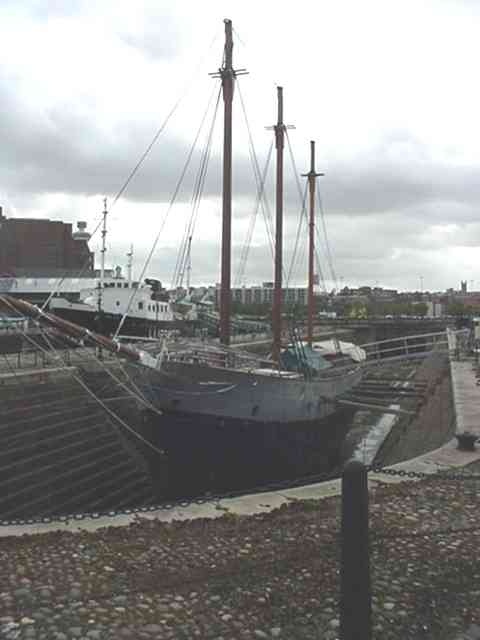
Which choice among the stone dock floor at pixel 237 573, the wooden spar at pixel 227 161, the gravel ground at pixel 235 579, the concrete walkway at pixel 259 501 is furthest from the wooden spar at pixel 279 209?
the gravel ground at pixel 235 579

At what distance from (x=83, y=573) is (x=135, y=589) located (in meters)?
0.52

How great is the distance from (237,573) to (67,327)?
686 cm

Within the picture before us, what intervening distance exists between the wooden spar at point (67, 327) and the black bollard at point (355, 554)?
7763 millimetres

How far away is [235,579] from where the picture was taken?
4457 millimetres

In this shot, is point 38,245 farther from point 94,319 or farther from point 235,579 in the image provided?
point 235,579

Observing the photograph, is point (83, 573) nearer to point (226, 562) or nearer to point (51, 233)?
point (226, 562)

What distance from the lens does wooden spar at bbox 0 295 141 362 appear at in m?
9.59

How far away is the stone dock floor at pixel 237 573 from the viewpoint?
12.6 ft

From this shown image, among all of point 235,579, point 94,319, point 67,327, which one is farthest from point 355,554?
point 94,319

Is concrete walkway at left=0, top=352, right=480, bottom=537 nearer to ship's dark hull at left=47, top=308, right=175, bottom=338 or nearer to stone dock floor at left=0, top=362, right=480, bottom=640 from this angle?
stone dock floor at left=0, top=362, right=480, bottom=640

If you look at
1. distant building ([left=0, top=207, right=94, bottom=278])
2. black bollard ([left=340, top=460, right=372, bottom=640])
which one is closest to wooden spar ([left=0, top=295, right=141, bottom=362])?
black bollard ([left=340, top=460, right=372, bottom=640])

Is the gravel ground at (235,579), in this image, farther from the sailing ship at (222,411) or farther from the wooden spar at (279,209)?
the wooden spar at (279,209)

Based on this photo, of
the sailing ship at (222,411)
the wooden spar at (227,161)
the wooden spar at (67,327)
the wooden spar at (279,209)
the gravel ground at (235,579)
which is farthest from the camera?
the wooden spar at (279,209)

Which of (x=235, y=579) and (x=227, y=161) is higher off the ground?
(x=227, y=161)
